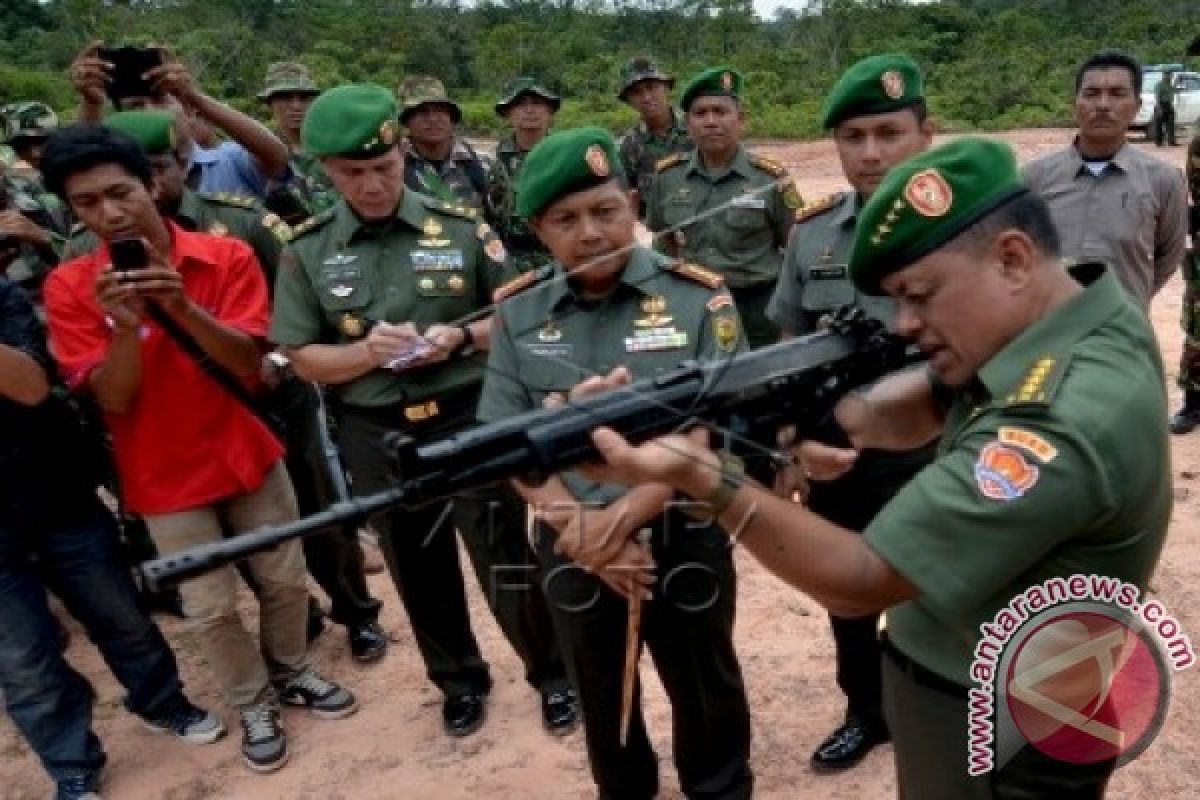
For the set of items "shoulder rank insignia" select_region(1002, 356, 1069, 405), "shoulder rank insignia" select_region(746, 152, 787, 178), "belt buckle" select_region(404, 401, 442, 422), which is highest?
"shoulder rank insignia" select_region(746, 152, 787, 178)

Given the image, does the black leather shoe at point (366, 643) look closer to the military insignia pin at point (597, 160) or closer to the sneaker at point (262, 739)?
the sneaker at point (262, 739)

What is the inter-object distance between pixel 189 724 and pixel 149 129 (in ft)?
7.02

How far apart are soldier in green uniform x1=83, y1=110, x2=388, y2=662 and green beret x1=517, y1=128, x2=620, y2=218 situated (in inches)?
55.9

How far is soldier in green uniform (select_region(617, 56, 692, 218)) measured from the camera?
6734 millimetres

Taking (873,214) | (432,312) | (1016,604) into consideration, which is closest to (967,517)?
(1016,604)

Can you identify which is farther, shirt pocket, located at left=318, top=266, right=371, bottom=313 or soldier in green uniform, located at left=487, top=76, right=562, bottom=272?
soldier in green uniform, located at left=487, top=76, right=562, bottom=272

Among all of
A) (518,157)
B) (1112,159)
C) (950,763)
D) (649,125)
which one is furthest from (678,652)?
(649,125)

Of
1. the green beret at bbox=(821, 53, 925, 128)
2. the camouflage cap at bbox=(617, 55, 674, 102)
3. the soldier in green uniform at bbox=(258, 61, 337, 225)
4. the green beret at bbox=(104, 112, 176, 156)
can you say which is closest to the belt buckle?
the green beret at bbox=(104, 112, 176, 156)

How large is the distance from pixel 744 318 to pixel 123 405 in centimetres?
290

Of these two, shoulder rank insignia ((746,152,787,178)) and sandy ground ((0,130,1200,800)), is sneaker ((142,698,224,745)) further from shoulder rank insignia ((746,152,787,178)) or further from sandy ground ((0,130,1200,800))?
shoulder rank insignia ((746,152,787,178))

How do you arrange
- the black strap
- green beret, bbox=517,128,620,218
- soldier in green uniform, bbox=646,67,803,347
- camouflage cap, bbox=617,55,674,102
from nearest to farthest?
green beret, bbox=517,128,620,218, the black strap, soldier in green uniform, bbox=646,67,803,347, camouflage cap, bbox=617,55,674,102

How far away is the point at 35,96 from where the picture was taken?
26047 mm

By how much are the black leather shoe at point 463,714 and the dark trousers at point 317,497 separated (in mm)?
705

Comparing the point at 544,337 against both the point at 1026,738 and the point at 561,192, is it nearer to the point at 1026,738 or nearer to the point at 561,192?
the point at 561,192
